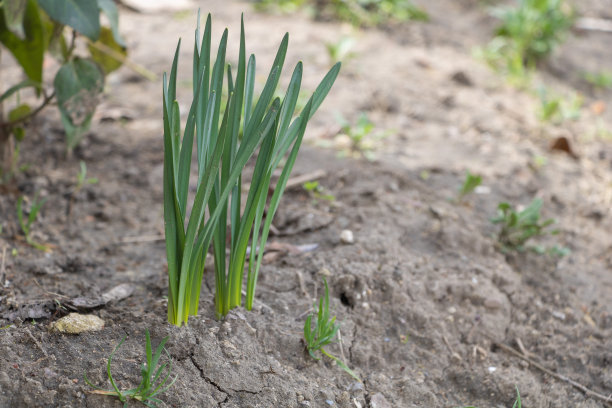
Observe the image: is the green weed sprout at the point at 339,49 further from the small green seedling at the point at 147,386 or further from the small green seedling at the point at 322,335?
the small green seedling at the point at 147,386

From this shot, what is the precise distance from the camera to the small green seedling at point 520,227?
6.66 ft

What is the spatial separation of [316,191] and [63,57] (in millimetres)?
1020

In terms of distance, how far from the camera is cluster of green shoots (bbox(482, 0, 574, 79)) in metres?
3.84

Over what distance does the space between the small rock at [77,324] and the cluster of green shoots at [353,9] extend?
3.25m

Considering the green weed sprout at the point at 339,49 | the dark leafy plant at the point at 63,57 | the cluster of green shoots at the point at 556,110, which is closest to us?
the dark leafy plant at the point at 63,57

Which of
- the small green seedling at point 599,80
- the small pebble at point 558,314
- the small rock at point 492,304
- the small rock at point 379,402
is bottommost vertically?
the small pebble at point 558,314

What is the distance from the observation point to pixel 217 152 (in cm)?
117

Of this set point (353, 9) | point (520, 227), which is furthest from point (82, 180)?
point (353, 9)

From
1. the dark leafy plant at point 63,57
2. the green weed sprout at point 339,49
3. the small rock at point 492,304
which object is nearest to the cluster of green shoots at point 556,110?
the green weed sprout at point 339,49

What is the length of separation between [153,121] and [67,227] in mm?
902

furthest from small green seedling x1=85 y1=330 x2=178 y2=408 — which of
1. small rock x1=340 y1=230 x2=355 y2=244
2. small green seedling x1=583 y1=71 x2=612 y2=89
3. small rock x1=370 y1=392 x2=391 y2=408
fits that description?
small green seedling x1=583 y1=71 x2=612 y2=89

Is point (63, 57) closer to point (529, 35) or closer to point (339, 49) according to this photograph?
point (339, 49)

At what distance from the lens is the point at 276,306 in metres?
1.57

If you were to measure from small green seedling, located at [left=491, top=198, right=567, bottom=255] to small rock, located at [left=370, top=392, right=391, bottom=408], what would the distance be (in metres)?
0.89
